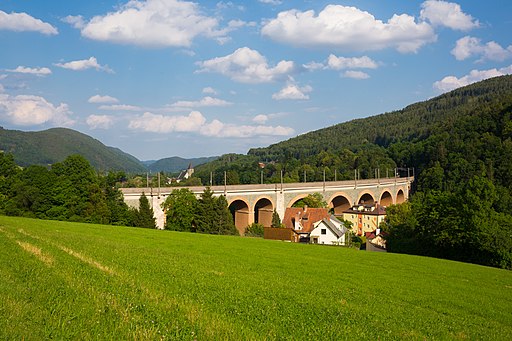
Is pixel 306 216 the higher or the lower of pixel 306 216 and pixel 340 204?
the higher

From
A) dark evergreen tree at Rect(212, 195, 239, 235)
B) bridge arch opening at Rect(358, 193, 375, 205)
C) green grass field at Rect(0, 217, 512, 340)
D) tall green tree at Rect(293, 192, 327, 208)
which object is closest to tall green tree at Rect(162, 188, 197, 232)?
dark evergreen tree at Rect(212, 195, 239, 235)

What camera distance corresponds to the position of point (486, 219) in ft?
117

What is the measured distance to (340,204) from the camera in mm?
87438

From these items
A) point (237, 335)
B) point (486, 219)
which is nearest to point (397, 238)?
point (486, 219)

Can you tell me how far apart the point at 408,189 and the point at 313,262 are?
99.7 metres

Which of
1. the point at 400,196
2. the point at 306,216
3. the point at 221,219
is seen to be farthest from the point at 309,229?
the point at 400,196

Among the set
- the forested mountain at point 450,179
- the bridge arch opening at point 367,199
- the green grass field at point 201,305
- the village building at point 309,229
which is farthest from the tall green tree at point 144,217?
the bridge arch opening at point 367,199

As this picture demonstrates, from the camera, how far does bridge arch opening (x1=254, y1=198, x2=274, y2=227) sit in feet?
221

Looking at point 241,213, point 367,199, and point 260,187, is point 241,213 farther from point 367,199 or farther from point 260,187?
point 367,199

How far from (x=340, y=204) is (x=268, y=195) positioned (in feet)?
87.4

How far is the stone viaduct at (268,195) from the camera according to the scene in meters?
51.5

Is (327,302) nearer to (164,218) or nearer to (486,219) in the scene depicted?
(486,219)

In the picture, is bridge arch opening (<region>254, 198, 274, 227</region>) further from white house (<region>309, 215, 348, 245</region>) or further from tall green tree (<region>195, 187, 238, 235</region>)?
tall green tree (<region>195, 187, 238, 235</region>)

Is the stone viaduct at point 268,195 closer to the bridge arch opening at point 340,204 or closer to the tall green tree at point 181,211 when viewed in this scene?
the bridge arch opening at point 340,204
